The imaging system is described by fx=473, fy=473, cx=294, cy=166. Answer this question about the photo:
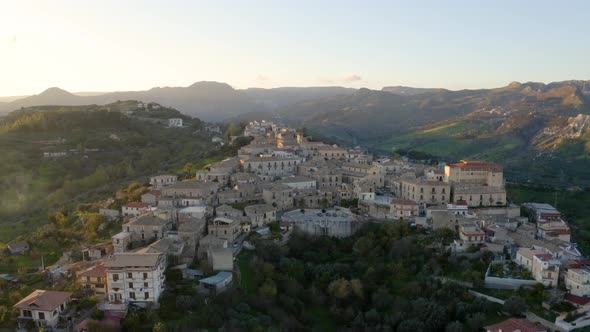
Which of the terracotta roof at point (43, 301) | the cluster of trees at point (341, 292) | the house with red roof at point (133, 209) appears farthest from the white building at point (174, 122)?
the terracotta roof at point (43, 301)

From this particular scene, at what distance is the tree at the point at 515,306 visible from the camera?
25484 mm

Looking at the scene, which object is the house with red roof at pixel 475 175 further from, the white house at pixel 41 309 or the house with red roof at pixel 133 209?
the white house at pixel 41 309

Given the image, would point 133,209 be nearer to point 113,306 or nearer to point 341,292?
point 113,306

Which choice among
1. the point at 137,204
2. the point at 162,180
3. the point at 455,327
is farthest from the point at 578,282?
the point at 162,180

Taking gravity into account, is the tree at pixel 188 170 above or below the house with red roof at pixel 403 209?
above

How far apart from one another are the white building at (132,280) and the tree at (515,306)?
18.7 meters

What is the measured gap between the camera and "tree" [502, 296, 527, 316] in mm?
25484

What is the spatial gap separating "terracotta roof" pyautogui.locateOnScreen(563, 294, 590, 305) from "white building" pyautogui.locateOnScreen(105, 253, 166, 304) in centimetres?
→ 2191

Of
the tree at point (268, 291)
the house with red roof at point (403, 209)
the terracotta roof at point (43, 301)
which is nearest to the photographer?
the terracotta roof at point (43, 301)

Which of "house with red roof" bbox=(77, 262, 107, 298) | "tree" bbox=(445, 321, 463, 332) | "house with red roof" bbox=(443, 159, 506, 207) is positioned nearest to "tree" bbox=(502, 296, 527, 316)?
"tree" bbox=(445, 321, 463, 332)

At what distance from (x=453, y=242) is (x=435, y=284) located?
5.07 metres

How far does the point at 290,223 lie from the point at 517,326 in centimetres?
1724

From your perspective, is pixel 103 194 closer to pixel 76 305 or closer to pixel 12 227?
pixel 12 227

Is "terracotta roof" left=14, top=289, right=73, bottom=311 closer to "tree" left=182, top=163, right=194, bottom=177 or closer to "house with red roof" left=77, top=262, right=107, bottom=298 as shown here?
"house with red roof" left=77, top=262, right=107, bottom=298
